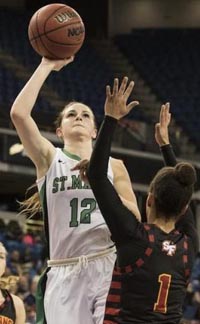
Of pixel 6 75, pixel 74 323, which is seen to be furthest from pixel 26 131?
pixel 6 75

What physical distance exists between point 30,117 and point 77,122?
1.35 feet

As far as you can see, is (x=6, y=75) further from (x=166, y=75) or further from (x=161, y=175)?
(x=161, y=175)

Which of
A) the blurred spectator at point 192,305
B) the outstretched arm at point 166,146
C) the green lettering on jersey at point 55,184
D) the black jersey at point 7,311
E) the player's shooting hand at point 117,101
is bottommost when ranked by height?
the blurred spectator at point 192,305

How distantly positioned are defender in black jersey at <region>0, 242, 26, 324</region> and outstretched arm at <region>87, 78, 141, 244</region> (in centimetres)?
187

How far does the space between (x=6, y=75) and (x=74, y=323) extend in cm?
1391

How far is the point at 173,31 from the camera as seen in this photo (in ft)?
74.0

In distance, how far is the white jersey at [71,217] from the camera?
447cm

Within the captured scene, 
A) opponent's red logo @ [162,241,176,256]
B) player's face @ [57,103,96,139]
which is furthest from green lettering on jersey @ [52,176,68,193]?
opponent's red logo @ [162,241,176,256]

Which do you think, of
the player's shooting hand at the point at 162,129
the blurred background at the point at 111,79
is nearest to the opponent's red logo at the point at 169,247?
the player's shooting hand at the point at 162,129

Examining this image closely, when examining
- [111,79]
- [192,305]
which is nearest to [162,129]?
[192,305]

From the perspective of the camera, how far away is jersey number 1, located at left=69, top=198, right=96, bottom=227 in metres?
4.47

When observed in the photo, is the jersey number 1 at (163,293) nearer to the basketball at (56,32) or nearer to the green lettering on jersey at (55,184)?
the green lettering on jersey at (55,184)

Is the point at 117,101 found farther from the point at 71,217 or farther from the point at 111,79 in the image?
the point at 111,79

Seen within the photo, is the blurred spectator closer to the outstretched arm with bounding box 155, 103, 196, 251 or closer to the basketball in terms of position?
the basketball
